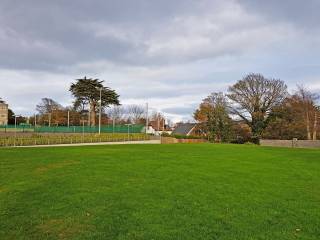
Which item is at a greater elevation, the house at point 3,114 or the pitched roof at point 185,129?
the house at point 3,114

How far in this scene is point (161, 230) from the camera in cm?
621

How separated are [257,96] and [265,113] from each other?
345 centimetres

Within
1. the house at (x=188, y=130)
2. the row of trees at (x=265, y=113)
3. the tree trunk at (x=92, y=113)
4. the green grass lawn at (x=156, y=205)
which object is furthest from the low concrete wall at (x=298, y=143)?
the tree trunk at (x=92, y=113)

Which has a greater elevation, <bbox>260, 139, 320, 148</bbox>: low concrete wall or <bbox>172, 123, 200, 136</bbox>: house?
<bbox>172, 123, 200, 136</bbox>: house

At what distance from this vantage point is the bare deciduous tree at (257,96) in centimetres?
5981

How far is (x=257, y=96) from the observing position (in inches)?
2373

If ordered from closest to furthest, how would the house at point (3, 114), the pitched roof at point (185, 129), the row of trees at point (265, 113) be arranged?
the row of trees at point (265, 113) → the pitched roof at point (185, 129) → the house at point (3, 114)

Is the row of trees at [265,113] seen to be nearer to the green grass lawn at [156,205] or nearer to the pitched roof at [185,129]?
the pitched roof at [185,129]

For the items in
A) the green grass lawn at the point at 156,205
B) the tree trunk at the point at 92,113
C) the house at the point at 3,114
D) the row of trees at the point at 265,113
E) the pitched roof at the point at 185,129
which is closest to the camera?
the green grass lawn at the point at 156,205

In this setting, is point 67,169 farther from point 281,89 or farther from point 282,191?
point 281,89

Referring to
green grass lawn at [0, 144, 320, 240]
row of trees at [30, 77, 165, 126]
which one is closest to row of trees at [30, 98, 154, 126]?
row of trees at [30, 77, 165, 126]

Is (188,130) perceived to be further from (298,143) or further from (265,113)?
(298,143)

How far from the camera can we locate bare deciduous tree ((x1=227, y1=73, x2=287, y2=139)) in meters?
59.8

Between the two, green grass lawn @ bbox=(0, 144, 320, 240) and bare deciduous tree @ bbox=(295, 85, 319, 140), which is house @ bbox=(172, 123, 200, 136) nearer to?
bare deciduous tree @ bbox=(295, 85, 319, 140)
